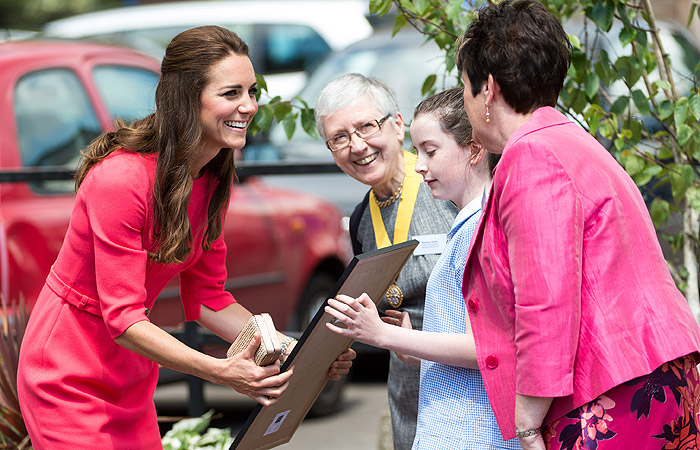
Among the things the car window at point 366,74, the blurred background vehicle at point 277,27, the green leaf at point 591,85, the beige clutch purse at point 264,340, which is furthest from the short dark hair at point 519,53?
the blurred background vehicle at point 277,27

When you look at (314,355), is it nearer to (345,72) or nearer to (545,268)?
(545,268)

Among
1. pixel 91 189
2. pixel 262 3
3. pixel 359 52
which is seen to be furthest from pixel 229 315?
pixel 262 3

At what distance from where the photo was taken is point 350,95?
9.50 feet

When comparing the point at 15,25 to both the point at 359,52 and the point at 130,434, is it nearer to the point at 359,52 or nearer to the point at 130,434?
the point at 359,52

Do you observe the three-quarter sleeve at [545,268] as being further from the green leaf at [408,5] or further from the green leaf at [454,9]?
the green leaf at [408,5]

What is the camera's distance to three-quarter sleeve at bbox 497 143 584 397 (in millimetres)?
1844

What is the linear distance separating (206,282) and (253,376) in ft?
2.09

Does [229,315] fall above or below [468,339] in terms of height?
below

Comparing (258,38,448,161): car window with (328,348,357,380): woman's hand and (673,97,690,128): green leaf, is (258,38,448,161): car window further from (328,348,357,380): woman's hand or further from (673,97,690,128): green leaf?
(328,348,357,380): woman's hand

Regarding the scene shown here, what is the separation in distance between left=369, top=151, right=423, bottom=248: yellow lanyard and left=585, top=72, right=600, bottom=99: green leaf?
2.08 feet

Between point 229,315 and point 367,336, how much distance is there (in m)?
0.78

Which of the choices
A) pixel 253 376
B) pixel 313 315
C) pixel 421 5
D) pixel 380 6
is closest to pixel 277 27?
pixel 313 315

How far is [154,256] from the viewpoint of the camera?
2.42 meters

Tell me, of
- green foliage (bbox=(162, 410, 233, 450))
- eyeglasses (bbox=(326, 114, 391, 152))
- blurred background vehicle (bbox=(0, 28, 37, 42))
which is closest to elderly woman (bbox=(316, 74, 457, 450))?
eyeglasses (bbox=(326, 114, 391, 152))
